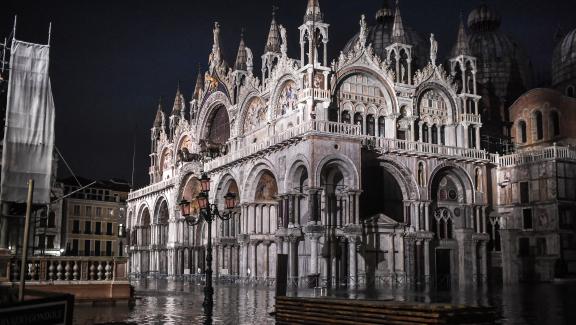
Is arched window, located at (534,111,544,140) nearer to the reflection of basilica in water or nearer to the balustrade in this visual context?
the reflection of basilica in water

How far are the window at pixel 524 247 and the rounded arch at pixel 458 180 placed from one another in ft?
13.0

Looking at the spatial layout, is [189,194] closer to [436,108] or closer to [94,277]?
[436,108]

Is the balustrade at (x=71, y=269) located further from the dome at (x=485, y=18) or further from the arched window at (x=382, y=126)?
the dome at (x=485, y=18)

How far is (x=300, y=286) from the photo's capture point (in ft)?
115

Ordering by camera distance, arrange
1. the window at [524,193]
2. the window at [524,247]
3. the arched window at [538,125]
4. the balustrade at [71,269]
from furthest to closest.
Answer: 1. the arched window at [538,125]
2. the window at [524,247]
3. the window at [524,193]
4. the balustrade at [71,269]

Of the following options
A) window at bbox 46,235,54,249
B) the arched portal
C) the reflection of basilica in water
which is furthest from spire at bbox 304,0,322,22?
window at bbox 46,235,54,249

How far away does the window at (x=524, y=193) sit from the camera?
4107 cm

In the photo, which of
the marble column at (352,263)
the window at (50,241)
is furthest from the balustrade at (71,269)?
Answer: the window at (50,241)

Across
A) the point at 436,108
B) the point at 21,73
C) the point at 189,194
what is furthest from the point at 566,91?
the point at 21,73

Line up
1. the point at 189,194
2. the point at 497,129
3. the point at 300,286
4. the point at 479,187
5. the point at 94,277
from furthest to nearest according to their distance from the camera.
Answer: the point at 189,194, the point at 497,129, the point at 479,187, the point at 300,286, the point at 94,277

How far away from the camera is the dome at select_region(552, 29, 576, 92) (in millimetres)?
49625

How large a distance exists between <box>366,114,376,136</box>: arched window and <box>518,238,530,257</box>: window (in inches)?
449

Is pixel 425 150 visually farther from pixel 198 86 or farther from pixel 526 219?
pixel 198 86

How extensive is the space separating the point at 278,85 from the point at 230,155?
5983 mm
